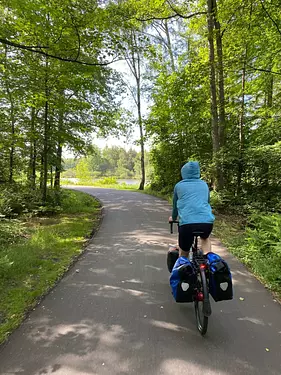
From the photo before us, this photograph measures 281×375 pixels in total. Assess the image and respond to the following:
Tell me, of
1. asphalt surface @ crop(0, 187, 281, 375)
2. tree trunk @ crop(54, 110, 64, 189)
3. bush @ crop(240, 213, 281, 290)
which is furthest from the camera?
tree trunk @ crop(54, 110, 64, 189)

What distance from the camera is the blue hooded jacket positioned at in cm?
322

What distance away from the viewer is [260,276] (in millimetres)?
4418

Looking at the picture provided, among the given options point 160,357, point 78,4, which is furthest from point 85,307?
point 78,4

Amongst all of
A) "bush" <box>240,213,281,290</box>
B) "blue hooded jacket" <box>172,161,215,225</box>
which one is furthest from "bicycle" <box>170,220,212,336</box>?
"bush" <box>240,213,281,290</box>

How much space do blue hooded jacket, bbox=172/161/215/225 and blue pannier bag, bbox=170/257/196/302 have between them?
1.95 feet

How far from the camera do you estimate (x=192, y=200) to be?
130 inches

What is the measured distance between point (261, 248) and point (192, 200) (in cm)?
309

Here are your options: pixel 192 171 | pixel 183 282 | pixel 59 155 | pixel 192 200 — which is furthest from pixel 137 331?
pixel 59 155

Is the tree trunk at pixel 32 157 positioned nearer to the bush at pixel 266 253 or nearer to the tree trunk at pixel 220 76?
the tree trunk at pixel 220 76

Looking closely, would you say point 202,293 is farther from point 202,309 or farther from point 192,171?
point 192,171

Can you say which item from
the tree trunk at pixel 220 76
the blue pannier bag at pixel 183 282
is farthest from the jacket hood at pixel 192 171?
the tree trunk at pixel 220 76

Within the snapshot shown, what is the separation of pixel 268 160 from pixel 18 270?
27.4 feet

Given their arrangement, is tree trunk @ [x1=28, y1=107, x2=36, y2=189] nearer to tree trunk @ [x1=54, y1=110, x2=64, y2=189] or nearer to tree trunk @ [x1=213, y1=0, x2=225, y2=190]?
tree trunk @ [x1=54, y1=110, x2=64, y2=189]

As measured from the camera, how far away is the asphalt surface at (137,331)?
245 centimetres
